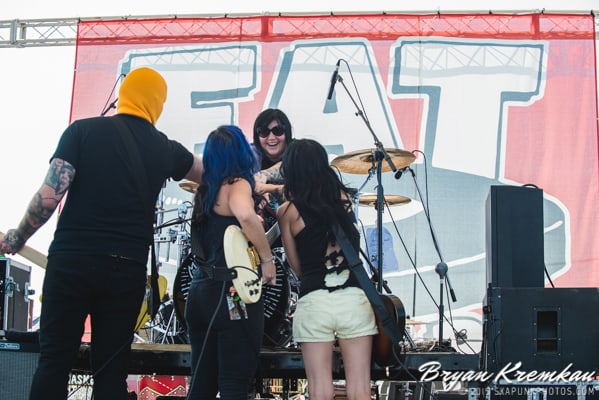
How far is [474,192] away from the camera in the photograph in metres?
7.57

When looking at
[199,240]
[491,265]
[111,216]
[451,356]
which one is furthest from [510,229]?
[111,216]

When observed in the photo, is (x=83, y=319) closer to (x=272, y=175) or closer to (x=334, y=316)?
(x=334, y=316)

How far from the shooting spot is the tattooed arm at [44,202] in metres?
2.97

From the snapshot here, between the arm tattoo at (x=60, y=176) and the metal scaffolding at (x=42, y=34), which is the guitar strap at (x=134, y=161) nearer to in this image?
the arm tattoo at (x=60, y=176)

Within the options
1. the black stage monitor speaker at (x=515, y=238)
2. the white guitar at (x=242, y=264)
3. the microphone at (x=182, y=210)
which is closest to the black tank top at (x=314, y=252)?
the white guitar at (x=242, y=264)

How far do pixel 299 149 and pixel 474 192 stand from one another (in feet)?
14.6

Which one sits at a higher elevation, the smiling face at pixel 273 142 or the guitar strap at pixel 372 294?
the smiling face at pixel 273 142

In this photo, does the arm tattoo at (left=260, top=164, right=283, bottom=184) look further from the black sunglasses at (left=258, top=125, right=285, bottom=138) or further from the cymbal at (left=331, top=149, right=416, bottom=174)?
the cymbal at (left=331, top=149, right=416, bottom=174)

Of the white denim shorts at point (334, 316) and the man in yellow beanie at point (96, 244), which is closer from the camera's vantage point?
the man in yellow beanie at point (96, 244)

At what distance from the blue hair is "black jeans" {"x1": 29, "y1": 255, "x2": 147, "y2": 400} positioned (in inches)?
19.4

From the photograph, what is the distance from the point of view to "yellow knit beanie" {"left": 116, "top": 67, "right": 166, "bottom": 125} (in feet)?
10.5

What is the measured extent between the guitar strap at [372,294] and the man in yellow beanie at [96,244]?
91 centimetres

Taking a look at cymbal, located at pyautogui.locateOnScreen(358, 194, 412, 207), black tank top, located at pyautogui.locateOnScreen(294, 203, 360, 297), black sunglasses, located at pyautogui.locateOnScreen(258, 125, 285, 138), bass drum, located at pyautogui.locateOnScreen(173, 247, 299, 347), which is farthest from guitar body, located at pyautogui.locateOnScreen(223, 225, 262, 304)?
cymbal, located at pyautogui.locateOnScreen(358, 194, 412, 207)

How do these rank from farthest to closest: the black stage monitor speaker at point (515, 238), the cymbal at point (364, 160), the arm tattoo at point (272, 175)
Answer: the cymbal at point (364, 160) < the arm tattoo at point (272, 175) < the black stage monitor speaker at point (515, 238)
